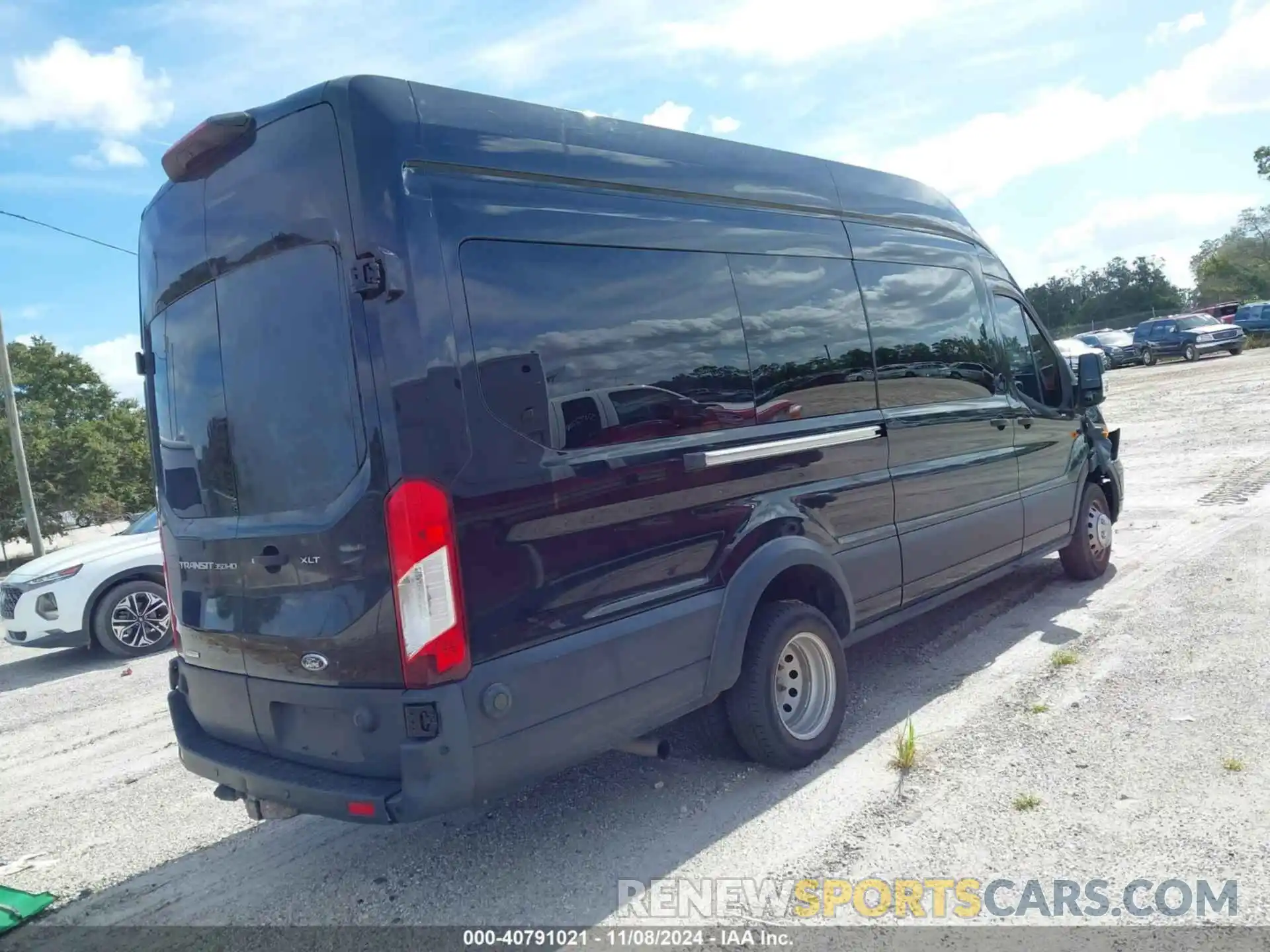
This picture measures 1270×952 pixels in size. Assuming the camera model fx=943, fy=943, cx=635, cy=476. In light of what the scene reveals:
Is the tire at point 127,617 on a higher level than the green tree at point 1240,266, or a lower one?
lower

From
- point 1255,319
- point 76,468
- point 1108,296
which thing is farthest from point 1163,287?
point 76,468

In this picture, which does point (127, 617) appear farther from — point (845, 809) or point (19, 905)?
point (845, 809)

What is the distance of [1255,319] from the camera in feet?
115

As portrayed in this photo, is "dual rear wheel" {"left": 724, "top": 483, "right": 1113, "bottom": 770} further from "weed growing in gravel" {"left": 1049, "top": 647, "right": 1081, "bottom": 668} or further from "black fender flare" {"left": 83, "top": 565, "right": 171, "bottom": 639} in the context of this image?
"black fender flare" {"left": 83, "top": 565, "right": 171, "bottom": 639}

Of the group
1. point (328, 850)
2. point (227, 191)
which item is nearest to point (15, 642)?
point (328, 850)

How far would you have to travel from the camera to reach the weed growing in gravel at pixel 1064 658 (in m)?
5.37

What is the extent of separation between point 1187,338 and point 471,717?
3536cm

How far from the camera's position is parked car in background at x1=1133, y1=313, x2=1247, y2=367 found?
3173cm

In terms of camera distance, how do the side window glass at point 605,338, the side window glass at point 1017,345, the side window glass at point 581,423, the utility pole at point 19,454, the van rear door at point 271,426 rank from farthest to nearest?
the utility pole at point 19,454 → the side window glass at point 1017,345 → the side window glass at point 581,423 → the side window glass at point 605,338 → the van rear door at point 271,426

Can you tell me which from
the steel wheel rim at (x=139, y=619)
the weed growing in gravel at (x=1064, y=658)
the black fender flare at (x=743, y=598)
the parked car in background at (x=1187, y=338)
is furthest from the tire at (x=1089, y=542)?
the parked car in background at (x=1187, y=338)

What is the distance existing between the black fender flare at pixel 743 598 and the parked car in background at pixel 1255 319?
37.2 metres

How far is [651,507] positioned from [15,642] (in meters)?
7.23

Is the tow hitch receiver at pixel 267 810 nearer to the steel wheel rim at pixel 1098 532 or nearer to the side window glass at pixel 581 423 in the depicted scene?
the side window glass at pixel 581 423

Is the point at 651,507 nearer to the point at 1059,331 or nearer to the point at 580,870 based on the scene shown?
the point at 580,870
